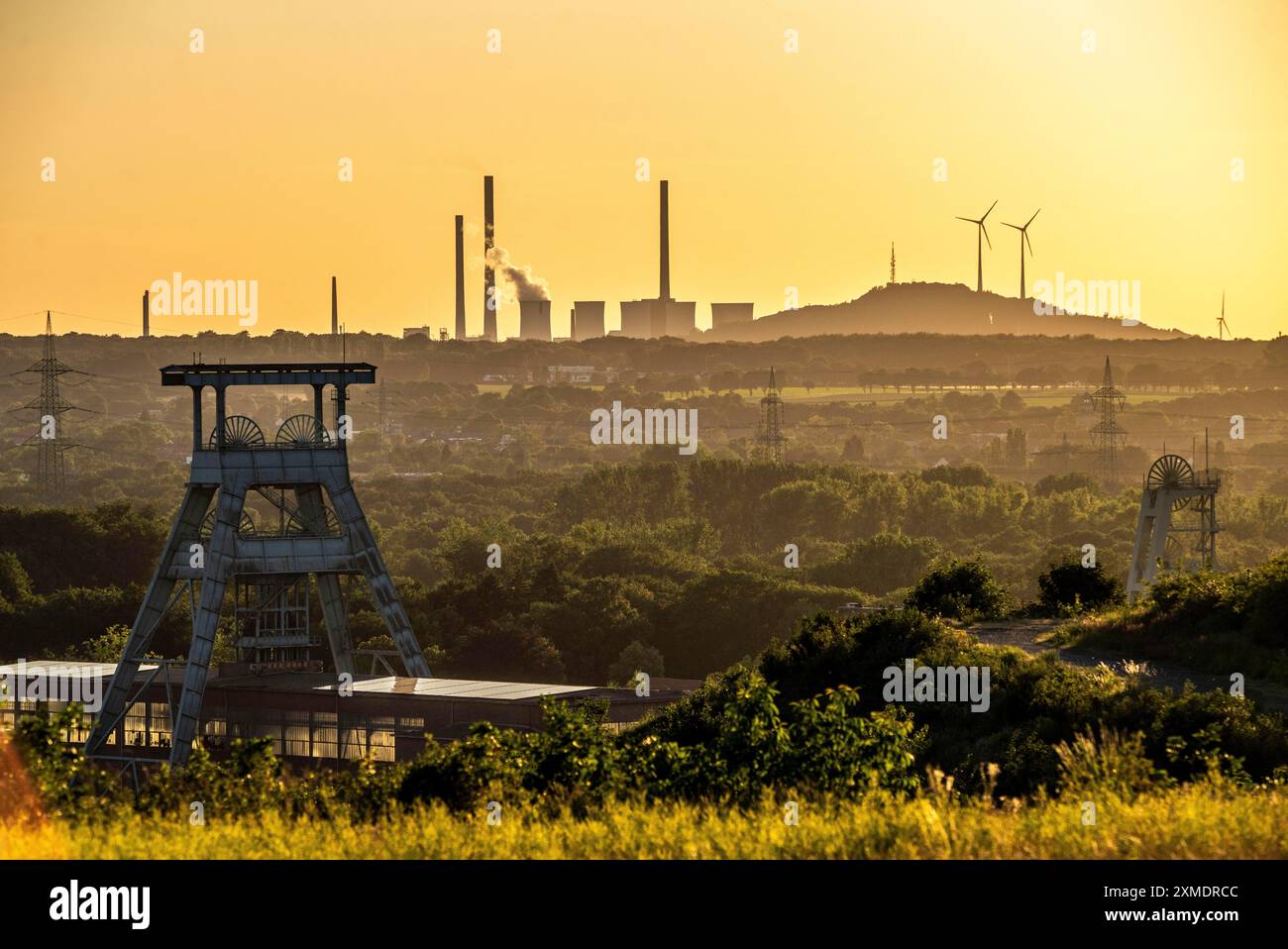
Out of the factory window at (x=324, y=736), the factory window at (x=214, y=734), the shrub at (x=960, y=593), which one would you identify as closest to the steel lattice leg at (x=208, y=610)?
the factory window at (x=214, y=734)

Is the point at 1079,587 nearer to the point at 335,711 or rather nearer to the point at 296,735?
the point at 335,711

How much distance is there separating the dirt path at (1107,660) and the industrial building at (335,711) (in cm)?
1150

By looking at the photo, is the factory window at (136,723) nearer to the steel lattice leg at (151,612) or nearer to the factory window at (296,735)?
the steel lattice leg at (151,612)

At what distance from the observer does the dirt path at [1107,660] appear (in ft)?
131

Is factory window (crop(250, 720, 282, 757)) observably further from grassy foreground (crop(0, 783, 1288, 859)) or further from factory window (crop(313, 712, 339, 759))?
grassy foreground (crop(0, 783, 1288, 859))

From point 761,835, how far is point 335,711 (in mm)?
37648

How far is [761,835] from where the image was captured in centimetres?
2114

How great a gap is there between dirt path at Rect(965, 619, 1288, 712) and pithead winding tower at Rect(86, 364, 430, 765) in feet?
64.6

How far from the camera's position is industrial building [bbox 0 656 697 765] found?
55656 mm

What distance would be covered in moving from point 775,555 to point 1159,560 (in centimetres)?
11688

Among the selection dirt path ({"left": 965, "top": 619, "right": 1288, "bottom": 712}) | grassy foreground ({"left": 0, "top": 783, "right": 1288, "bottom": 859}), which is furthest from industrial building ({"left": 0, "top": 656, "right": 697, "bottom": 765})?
grassy foreground ({"left": 0, "top": 783, "right": 1288, "bottom": 859})

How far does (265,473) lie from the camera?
60.5m

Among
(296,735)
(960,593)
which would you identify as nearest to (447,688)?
(296,735)
